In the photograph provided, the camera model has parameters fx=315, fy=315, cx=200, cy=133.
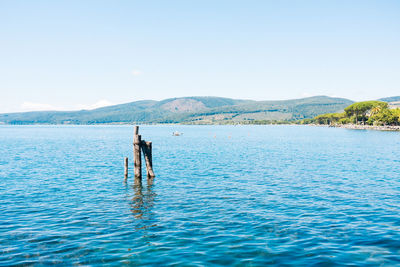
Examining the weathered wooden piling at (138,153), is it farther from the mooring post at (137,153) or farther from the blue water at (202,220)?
the blue water at (202,220)

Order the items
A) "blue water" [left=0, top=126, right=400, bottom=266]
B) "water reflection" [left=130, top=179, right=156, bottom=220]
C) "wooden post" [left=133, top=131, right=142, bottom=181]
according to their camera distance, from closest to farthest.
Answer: "blue water" [left=0, top=126, right=400, bottom=266]
"water reflection" [left=130, top=179, right=156, bottom=220]
"wooden post" [left=133, top=131, right=142, bottom=181]

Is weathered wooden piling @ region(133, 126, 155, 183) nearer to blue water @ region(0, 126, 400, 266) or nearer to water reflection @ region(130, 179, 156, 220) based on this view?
blue water @ region(0, 126, 400, 266)

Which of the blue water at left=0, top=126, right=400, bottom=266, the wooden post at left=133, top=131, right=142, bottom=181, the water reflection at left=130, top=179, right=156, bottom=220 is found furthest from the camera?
the wooden post at left=133, top=131, right=142, bottom=181

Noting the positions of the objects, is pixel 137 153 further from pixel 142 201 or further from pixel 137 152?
pixel 142 201

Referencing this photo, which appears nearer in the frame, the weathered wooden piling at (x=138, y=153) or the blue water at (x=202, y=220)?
the blue water at (x=202, y=220)

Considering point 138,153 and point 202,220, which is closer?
point 202,220

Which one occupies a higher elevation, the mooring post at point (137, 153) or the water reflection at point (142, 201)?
the mooring post at point (137, 153)

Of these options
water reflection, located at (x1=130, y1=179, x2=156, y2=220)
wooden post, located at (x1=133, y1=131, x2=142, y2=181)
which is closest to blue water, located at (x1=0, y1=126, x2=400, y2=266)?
water reflection, located at (x1=130, y1=179, x2=156, y2=220)

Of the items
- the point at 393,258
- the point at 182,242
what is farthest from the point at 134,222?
the point at 393,258

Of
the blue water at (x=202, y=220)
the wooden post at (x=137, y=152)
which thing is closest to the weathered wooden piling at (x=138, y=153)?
the wooden post at (x=137, y=152)

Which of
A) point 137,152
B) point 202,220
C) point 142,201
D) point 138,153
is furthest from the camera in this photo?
point 138,153

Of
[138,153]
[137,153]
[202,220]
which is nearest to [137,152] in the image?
[137,153]

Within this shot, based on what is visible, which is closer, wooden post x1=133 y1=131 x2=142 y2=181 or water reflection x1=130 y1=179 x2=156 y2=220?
water reflection x1=130 y1=179 x2=156 y2=220

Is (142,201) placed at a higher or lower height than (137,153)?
lower
